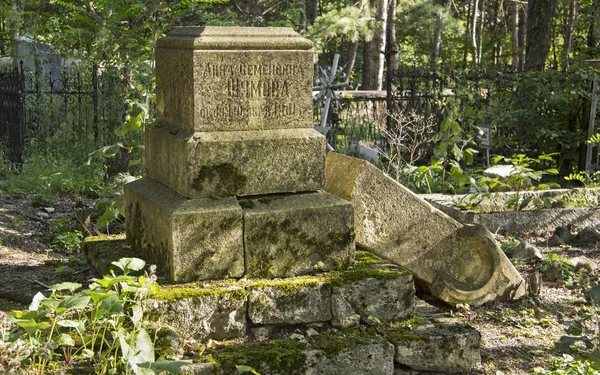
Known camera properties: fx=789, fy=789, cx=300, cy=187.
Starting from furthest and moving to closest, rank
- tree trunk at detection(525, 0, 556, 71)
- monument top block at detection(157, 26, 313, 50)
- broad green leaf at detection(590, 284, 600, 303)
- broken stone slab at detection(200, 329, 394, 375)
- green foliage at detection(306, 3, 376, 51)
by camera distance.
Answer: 1. green foliage at detection(306, 3, 376, 51)
2. tree trunk at detection(525, 0, 556, 71)
3. monument top block at detection(157, 26, 313, 50)
4. broken stone slab at detection(200, 329, 394, 375)
5. broad green leaf at detection(590, 284, 600, 303)

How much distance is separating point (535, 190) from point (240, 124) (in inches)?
208

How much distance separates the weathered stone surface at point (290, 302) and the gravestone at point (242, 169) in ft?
0.57

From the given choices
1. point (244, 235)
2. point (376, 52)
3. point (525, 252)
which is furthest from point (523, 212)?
point (376, 52)

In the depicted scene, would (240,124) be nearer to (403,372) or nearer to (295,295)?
(295,295)

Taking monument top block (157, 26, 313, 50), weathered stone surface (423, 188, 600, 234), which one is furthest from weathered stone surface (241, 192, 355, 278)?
weathered stone surface (423, 188, 600, 234)

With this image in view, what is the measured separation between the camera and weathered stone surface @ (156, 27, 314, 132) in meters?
4.40

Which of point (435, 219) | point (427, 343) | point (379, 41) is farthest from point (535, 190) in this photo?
point (379, 41)

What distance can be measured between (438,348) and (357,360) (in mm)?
489

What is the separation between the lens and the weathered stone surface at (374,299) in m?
4.46

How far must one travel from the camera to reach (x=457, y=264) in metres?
5.35

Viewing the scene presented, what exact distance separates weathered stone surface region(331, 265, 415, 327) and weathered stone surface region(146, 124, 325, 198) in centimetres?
66

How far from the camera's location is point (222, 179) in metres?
4.46

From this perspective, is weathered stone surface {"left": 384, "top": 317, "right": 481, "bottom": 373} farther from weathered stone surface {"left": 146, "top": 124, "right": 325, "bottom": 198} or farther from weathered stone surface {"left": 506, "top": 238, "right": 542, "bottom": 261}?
weathered stone surface {"left": 506, "top": 238, "right": 542, "bottom": 261}

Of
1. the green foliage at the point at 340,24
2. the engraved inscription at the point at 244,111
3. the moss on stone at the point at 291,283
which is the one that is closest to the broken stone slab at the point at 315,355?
the moss on stone at the point at 291,283
